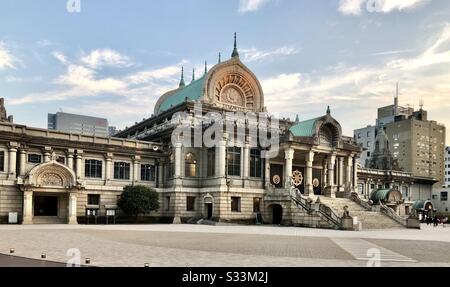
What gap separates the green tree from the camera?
2335 inches

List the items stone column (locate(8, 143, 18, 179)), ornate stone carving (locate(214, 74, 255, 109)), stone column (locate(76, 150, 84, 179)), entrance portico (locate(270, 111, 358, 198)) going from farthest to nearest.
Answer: ornate stone carving (locate(214, 74, 255, 109)) < entrance portico (locate(270, 111, 358, 198)) < stone column (locate(76, 150, 84, 179)) < stone column (locate(8, 143, 18, 179))

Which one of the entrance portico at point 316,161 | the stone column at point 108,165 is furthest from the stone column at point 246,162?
the stone column at point 108,165

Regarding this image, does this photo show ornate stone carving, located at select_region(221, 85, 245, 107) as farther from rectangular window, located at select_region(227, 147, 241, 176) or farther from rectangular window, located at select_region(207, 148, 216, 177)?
rectangular window, located at select_region(227, 147, 241, 176)

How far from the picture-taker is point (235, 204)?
203 feet

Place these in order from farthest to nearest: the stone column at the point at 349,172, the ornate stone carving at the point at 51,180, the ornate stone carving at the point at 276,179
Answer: the stone column at the point at 349,172 → the ornate stone carving at the point at 276,179 → the ornate stone carving at the point at 51,180

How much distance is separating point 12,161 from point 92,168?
32.9ft

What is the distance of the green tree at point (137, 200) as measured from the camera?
195 feet

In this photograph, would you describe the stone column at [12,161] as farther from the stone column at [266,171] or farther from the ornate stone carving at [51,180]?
the stone column at [266,171]

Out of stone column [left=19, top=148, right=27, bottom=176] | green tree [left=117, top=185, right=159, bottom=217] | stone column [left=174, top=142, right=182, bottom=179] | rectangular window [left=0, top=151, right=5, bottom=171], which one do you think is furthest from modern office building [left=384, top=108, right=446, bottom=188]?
rectangular window [left=0, top=151, right=5, bottom=171]

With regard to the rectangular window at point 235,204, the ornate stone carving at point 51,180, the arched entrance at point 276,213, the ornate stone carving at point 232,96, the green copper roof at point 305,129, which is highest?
the ornate stone carving at point 232,96

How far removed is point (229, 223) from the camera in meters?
59.1

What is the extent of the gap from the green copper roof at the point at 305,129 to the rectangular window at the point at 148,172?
789 inches

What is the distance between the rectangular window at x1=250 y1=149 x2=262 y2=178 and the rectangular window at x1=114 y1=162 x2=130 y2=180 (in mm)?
16710
